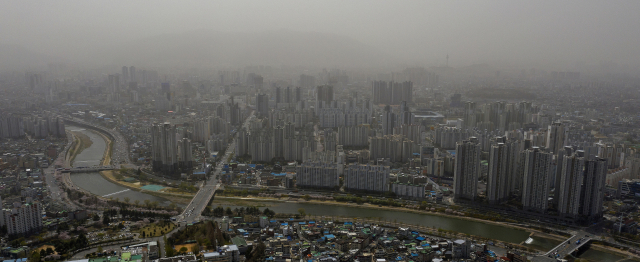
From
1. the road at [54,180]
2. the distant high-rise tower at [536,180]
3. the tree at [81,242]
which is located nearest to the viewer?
the tree at [81,242]

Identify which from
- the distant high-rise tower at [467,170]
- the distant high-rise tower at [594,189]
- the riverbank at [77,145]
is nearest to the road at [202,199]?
the riverbank at [77,145]

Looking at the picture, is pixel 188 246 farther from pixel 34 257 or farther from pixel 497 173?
pixel 497 173

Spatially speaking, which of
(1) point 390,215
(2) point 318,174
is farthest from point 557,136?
(2) point 318,174

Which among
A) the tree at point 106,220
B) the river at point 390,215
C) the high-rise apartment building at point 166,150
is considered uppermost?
the high-rise apartment building at point 166,150

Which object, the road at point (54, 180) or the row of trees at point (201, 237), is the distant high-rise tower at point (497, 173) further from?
the road at point (54, 180)

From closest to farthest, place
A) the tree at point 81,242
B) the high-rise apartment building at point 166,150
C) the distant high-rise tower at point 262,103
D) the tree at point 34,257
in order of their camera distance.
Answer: the tree at point 34,257, the tree at point 81,242, the high-rise apartment building at point 166,150, the distant high-rise tower at point 262,103

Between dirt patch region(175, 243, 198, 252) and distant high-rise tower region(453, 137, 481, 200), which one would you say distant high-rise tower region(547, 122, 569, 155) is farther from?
dirt patch region(175, 243, 198, 252)

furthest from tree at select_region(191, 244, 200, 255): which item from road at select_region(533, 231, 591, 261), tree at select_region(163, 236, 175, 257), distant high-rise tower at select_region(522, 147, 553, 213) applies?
distant high-rise tower at select_region(522, 147, 553, 213)
